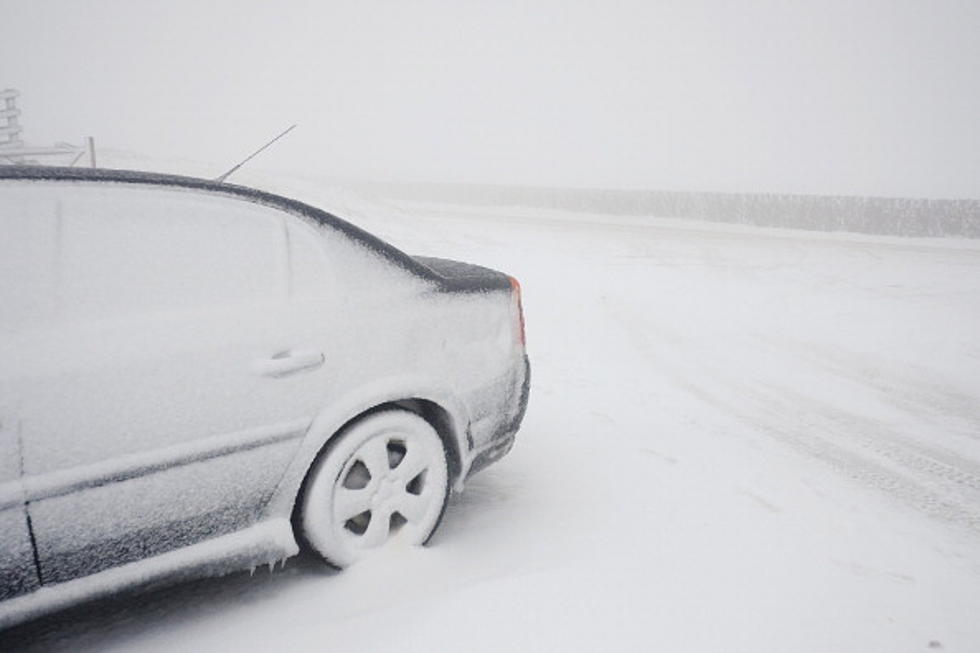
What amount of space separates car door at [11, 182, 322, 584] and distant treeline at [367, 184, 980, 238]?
2046 centimetres

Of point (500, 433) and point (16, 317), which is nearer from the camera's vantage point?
point (16, 317)

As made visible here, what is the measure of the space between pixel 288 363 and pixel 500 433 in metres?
1.17

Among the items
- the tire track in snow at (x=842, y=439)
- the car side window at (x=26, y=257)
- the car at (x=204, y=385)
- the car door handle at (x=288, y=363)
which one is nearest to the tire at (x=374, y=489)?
the car at (x=204, y=385)

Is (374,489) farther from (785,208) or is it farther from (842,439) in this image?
(785,208)

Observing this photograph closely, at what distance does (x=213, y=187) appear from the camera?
229cm

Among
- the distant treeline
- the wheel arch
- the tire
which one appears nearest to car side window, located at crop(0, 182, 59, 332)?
the wheel arch

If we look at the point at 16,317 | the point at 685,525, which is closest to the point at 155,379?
the point at 16,317

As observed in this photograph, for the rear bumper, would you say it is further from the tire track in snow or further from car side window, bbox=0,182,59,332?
A: the tire track in snow

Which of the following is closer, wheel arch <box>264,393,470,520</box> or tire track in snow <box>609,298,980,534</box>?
wheel arch <box>264,393,470,520</box>

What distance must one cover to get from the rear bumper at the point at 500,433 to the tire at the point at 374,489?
206 millimetres

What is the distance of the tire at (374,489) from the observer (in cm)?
241

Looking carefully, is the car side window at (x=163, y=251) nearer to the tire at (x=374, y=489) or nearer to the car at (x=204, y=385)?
the car at (x=204, y=385)

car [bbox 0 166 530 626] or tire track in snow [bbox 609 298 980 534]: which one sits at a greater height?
car [bbox 0 166 530 626]

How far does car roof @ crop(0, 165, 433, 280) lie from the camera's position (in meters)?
2.03
